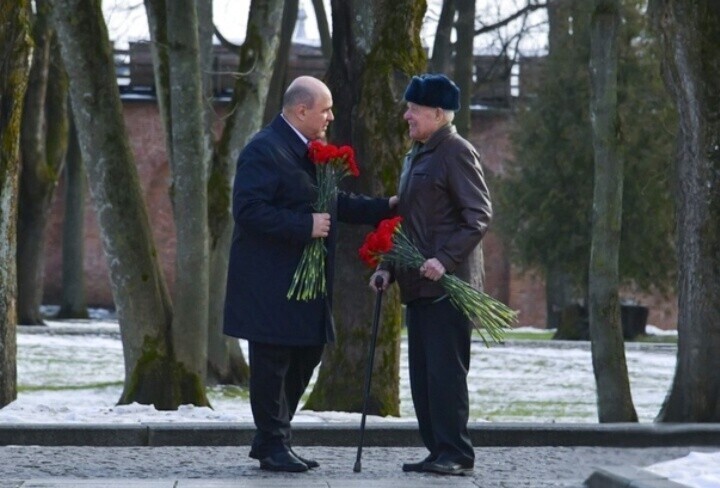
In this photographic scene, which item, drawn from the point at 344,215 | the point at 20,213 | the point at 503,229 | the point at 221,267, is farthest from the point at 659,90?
the point at 344,215

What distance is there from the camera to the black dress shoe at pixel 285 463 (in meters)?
8.35

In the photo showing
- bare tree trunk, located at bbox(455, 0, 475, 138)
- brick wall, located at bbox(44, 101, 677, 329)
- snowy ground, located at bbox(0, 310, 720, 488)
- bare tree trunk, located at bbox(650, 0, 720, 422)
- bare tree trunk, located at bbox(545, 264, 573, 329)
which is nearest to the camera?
snowy ground, located at bbox(0, 310, 720, 488)

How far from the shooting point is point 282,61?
23.3m

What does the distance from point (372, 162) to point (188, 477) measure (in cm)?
451

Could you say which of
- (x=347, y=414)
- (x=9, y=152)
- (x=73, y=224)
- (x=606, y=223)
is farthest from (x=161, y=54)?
(x=73, y=224)

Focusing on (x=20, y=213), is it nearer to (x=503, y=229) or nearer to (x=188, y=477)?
(x=503, y=229)

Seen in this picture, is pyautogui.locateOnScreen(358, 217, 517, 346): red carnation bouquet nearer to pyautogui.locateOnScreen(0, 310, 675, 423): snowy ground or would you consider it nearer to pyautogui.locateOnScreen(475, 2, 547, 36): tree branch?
pyautogui.locateOnScreen(0, 310, 675, 423): snowy ground

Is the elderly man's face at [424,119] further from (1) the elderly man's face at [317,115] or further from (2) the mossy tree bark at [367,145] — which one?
(2) the mossy tree bark at [367,145]

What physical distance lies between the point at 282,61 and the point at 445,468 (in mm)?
15505

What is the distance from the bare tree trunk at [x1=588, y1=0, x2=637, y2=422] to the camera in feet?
46.2

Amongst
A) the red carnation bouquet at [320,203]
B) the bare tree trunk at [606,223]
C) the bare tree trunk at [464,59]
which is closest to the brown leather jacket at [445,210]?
the red carnation bouquet at [320,203]

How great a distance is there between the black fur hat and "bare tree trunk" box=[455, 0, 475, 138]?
1755cm

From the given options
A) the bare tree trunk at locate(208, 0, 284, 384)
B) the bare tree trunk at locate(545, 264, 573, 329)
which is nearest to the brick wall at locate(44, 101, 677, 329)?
the bare tree trunk at locate(545, 264, 573, 329)

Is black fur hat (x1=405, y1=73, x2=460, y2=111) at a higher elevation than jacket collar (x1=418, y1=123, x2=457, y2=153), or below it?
higher
